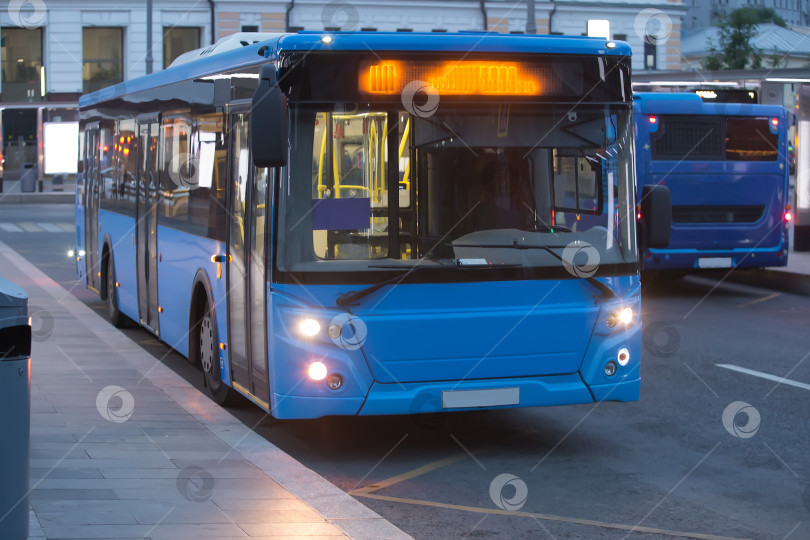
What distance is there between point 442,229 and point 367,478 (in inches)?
60.5

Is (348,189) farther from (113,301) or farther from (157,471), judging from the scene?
(113,301)

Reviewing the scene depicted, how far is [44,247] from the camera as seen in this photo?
26125mm

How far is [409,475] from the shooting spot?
7.67m

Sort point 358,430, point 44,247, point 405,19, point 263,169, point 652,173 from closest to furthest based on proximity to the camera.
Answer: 1. point 263,169
2. point 358,430
3. point 652,173
4. point 44,247
5. point 405,19

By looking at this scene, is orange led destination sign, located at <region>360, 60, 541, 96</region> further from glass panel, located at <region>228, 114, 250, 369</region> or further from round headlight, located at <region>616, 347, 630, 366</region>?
round headlight, located at <region>616, 347, 630, 366</region>

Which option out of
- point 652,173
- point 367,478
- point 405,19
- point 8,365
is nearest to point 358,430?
point 367,478

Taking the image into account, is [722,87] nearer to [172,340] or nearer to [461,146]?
[172,340]

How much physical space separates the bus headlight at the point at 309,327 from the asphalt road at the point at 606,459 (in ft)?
2.71

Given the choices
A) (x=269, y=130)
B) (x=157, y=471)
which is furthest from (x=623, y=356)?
(x=157, y=471)

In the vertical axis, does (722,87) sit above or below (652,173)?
above


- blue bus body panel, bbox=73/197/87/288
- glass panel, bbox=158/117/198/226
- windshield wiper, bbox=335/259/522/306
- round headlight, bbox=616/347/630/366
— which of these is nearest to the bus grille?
blue bus body panel, bbox=73/197/87/288

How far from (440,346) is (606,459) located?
1248mm

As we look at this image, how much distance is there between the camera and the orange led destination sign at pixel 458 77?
25.6 feet

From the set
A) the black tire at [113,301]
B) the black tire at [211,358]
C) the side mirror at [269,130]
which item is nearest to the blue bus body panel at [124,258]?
the black tire at [113,301]
